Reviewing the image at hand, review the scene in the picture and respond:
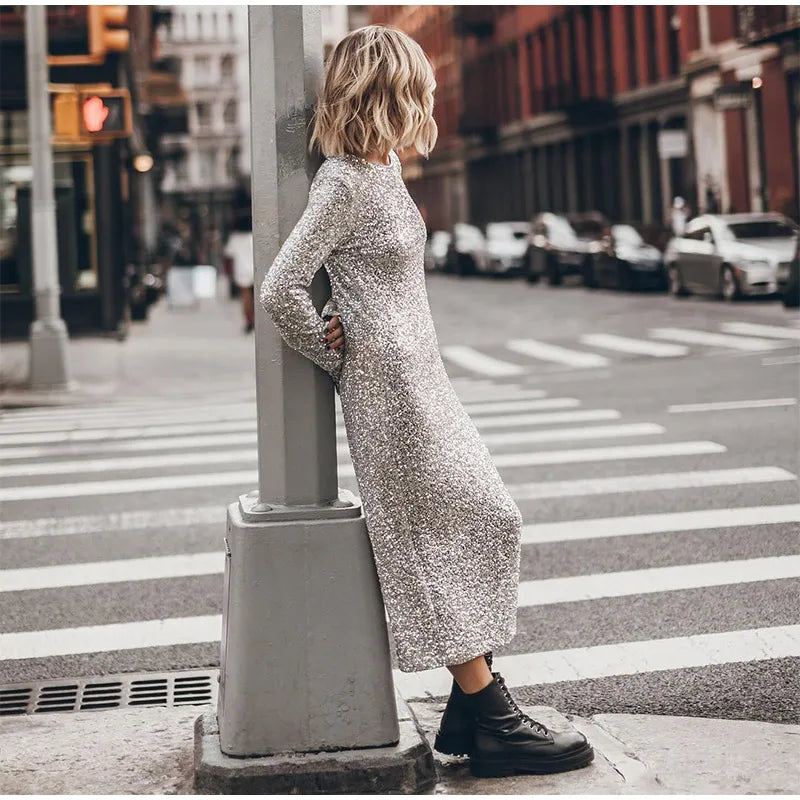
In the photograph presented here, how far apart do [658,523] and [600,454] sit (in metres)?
2.45

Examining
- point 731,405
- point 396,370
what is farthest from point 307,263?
point 731,405

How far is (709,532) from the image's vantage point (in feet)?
24.9

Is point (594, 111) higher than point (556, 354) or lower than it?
higher

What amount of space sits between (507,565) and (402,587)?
→ 1.00ft

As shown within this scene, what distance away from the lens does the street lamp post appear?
395cm

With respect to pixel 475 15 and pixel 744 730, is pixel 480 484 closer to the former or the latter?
pixel 744 730

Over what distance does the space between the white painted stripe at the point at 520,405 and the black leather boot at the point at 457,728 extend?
8.93m

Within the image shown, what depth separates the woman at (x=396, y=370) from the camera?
3871mm

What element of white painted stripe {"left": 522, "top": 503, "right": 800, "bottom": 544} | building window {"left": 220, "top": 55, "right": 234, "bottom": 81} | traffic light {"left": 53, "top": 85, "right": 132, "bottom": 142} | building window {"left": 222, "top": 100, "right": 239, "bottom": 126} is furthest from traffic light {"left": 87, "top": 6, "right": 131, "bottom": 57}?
building window {"left": 220, "top": 55, "right": 234, "bottom": 81}

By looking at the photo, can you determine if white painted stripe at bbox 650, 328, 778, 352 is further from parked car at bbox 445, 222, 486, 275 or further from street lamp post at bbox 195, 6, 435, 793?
parked car at bbox 445, 222, 486, 275

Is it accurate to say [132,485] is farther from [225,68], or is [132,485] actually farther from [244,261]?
[225,68]

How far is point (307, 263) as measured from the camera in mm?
3846

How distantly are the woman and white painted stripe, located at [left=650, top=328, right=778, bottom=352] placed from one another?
1448 cm

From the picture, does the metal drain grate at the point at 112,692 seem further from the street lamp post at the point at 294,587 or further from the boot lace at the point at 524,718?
the boot lace at the point at 524,718
